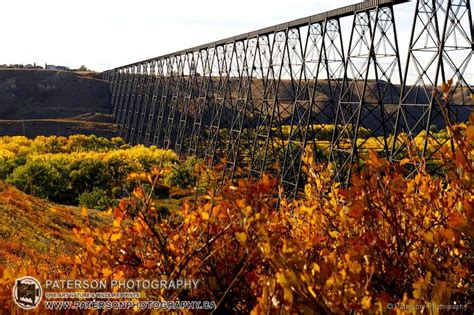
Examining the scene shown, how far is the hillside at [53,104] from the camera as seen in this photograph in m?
53.8

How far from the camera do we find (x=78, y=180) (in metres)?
27.5

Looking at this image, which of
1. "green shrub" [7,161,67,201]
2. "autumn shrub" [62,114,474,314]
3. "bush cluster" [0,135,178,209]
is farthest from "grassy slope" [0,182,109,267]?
"green shrub" [7,161,67,201]

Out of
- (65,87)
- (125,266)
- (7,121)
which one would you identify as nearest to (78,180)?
(125,266)

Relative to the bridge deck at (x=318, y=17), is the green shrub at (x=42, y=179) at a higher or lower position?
lower

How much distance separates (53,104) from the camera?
216ft

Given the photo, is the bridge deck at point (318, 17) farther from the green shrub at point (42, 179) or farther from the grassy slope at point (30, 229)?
the green shrub at point (42, 179)

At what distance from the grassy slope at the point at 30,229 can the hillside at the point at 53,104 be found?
37.6 metres

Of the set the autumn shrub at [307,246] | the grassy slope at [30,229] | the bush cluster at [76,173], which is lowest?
the bush cluster at [76,173]

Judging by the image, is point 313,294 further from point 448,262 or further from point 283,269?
point 448,262

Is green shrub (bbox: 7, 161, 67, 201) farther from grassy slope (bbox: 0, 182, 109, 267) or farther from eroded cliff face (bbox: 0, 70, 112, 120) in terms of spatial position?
eroded cliff face (bbox: 0, 70, 112, 120)

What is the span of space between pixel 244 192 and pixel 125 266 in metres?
0.80

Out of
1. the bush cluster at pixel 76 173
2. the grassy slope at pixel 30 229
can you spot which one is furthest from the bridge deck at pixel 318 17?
the grassy slope at pixel 30 229

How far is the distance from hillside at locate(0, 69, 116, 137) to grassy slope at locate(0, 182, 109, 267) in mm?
37629

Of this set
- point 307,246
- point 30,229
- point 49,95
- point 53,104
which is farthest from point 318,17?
point 49,95
